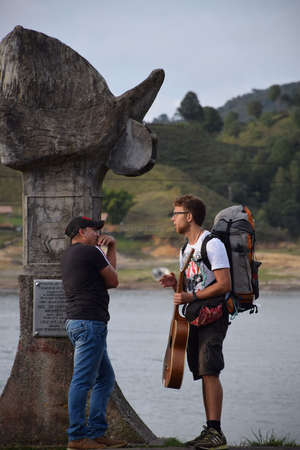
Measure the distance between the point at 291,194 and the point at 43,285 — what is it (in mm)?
106518

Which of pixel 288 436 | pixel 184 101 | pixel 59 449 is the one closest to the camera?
pixel 59 449

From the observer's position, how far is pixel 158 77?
276 inches

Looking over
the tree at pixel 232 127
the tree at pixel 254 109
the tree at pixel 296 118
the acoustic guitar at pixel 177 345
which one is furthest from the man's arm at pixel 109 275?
Result: the tree at pixel 254 109

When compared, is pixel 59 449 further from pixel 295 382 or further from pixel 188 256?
pixel 295 382

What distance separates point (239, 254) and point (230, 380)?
820 centimetres

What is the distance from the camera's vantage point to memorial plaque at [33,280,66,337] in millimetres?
6625

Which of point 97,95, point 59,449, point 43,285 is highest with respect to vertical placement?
point 97,95

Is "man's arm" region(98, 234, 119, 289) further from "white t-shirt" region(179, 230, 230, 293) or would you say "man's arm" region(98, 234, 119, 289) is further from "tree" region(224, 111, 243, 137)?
"tree" region(224, 111, 243, 137)

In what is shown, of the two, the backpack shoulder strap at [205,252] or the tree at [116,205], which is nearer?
the backpack shoulder strap at [205,252]

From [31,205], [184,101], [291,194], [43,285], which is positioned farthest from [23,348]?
[184,101]

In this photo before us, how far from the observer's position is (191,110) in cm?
15462

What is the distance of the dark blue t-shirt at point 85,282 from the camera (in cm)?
559

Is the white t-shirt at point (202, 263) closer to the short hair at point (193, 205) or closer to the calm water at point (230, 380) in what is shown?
the short hair at point (193, 205)

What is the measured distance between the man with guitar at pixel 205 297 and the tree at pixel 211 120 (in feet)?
499
